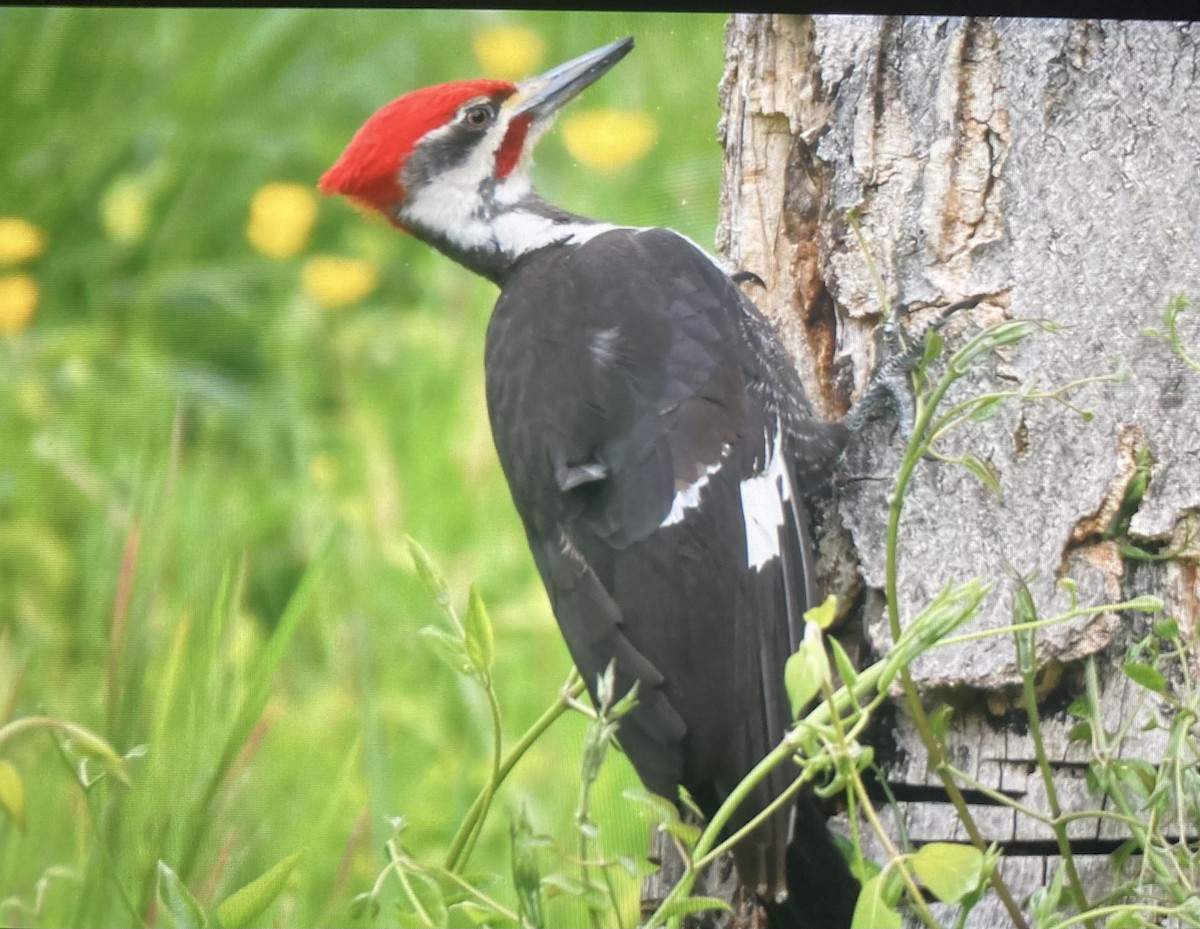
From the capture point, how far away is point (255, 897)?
115 centimetres

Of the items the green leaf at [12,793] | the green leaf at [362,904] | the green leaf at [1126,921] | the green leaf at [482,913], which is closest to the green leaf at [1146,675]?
the green leaf at [1126,921]

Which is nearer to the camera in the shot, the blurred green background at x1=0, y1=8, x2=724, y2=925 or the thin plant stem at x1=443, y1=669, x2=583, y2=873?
the thin plant stem at x1=443, y1=669, x2=583, y2=873

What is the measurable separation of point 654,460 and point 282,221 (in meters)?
0.67

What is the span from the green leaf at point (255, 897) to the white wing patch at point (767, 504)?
1.68 feet

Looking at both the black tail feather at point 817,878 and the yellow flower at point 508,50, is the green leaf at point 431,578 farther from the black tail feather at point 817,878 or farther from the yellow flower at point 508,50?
the yellow flower at point 508,50

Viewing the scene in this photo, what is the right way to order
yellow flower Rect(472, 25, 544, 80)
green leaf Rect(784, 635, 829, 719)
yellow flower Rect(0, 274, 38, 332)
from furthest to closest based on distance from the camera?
1. yellow flower Rect(0, 274, 38, 332)
2. yellow flower Rect(472, 25, 544, 80)
3. green leaf Rect(784, 635, 829, 719)

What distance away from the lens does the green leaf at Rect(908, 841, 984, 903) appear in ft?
3.34

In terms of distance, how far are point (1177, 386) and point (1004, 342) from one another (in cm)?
27

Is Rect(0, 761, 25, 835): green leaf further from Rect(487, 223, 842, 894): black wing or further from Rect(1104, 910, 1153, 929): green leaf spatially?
Rect(1104, 910, 1153, 929): green leaf

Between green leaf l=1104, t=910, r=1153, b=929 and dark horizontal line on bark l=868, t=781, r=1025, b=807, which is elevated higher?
dark horizontal line on bark l=868, t=781, r=1025, b=807

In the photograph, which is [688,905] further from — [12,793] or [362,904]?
[12,793]

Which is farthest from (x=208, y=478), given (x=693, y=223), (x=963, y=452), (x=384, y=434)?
(x=963, y=452)

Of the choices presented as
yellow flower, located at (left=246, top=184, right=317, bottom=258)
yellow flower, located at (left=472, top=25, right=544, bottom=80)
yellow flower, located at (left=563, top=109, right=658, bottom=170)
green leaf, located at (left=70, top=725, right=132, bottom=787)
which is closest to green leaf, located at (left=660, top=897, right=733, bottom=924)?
green leaf, located at (left=70, top=725, right=132, bottom=787)

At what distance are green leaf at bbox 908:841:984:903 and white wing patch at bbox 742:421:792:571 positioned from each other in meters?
0.36
